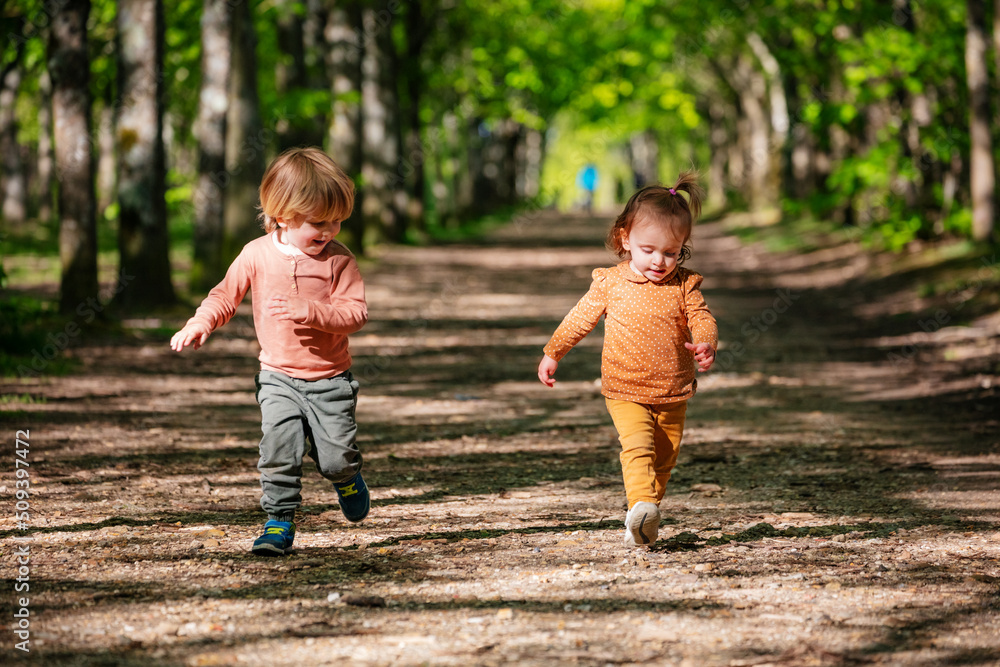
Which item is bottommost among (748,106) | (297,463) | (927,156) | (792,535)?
(792,535)

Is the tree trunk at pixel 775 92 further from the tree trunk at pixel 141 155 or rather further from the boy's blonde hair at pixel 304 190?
the boy's blonde hair at pixel 304 190

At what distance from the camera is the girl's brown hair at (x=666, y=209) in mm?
4793

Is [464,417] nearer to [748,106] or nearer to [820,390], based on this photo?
[820,390]

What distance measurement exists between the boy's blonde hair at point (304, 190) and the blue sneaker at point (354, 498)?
1205 millimetres

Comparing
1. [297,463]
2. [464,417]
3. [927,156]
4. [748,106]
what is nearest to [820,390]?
[464,417]

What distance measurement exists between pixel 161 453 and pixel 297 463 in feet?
8.64

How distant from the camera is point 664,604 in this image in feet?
13.6

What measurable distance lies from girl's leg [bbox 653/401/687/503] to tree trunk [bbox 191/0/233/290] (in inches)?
422

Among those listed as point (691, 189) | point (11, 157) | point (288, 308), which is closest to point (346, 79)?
point (11, 157)

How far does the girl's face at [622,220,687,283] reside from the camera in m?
4.80

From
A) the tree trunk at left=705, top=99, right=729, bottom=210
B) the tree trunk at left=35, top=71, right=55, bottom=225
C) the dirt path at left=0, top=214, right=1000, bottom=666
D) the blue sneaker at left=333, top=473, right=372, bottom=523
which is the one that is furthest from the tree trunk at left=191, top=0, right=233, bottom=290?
the tree trunk at left=705, top=99, right=729, bottom=210

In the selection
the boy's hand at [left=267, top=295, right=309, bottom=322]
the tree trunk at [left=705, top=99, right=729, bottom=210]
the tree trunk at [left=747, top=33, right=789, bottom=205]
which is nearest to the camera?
the boy's hand at [left=267, top=295, right=309, bottom=322]

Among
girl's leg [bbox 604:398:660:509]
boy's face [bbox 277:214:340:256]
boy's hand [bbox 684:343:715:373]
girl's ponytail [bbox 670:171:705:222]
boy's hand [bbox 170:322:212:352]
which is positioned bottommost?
girl's leg [bbox 604:398:660:509]

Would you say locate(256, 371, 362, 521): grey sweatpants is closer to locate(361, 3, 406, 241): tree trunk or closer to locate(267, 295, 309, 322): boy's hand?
locate(267, 295, 309, 322): boy's hand
